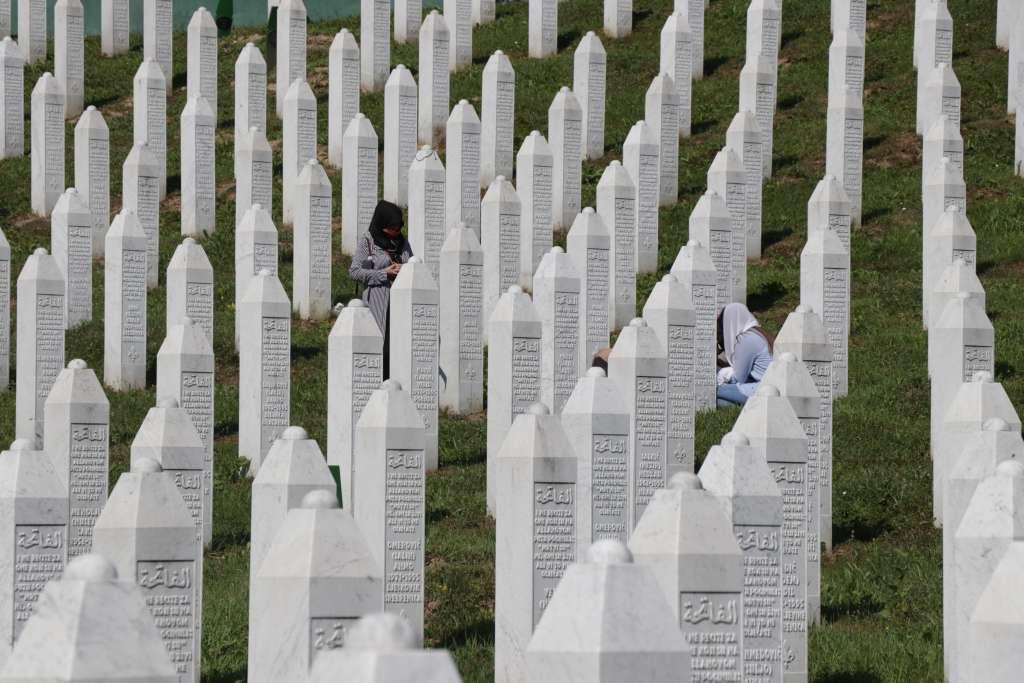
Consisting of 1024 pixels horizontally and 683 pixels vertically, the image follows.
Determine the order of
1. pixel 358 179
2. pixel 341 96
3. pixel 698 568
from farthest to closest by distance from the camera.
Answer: pixel 341 96 → pixel 358 179 → pixel 698 568

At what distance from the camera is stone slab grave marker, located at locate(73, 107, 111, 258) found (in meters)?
21.2

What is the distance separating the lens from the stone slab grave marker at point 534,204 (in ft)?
62.3

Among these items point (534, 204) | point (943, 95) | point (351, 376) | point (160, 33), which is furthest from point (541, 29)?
point (351, 376)

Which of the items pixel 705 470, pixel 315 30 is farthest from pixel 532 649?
pixel 315 30

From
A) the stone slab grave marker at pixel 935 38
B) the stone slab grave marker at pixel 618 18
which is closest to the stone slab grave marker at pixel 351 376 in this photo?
the stone slab grave marker at pixel 935 38

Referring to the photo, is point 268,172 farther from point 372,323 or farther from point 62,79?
point 372,323

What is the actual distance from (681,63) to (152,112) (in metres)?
5.55

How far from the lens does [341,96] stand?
2344 cm

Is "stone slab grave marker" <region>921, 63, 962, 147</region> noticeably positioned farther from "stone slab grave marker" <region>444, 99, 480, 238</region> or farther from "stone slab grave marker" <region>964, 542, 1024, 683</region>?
"stone slab grave marker" <region>964, 542, 1024, 683</region>

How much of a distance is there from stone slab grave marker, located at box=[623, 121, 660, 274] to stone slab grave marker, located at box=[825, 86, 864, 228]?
6.78ft

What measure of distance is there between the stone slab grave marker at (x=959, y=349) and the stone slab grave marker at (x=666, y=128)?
793 cm

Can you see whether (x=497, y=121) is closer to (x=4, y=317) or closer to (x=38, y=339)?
(x=4, y=317)

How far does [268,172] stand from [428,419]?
6.71m

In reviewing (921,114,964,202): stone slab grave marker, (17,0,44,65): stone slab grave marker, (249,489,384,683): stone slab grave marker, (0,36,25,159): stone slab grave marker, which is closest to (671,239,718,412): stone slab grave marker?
(921,114,964,202): stone slab grave marker
